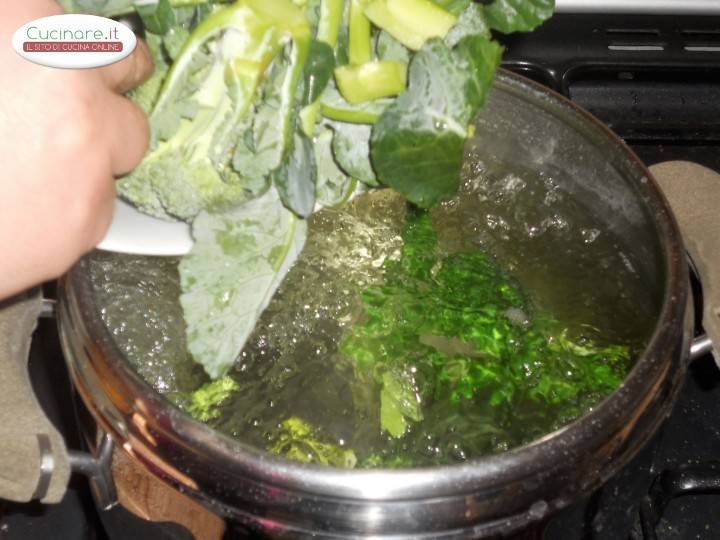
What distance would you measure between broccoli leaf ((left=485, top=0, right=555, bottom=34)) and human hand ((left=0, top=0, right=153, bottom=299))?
0.97 ft

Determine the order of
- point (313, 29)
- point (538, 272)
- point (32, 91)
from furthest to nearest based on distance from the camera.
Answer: point (538, 272)
point (313, 29)
point (32, 91)

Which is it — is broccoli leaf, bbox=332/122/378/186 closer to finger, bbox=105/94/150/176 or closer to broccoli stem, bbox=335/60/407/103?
broccoli stem, bbox=335/60/407/103

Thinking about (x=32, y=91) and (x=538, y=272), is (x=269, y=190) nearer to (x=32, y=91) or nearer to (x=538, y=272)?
(x=32, y=91)

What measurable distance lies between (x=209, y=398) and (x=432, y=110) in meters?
0.28

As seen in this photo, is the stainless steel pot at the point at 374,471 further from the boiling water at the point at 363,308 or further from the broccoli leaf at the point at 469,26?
the broccoli leaf at the point at 469,26

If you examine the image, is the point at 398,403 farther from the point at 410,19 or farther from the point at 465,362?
the point at 410,19

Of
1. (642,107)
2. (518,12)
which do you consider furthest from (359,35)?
(642,107)

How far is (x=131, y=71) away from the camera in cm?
53

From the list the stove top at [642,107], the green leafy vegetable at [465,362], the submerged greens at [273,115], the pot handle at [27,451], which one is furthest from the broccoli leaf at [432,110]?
the stove top at [642,107]

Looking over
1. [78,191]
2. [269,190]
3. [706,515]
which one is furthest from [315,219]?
[706,515]

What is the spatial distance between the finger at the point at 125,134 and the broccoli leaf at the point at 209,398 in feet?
0.64

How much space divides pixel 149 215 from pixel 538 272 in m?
0.36

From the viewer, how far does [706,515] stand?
82 cm

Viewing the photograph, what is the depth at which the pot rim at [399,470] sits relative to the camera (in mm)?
467
